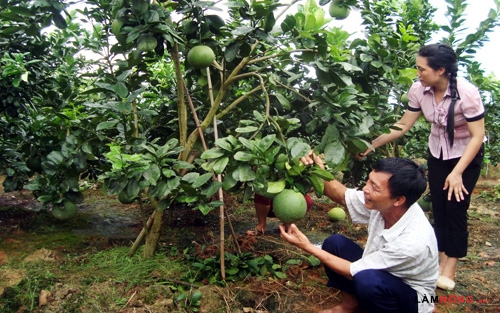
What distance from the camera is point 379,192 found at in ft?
6.15

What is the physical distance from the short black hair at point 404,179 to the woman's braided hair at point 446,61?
0.66 meters

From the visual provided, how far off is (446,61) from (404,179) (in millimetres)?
846

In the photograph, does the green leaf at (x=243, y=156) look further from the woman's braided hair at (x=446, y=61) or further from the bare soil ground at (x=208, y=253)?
the woman's braided hair at (x=446, y=61)

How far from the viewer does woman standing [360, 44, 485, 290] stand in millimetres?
2322

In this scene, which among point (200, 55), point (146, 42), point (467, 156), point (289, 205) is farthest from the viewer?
point (467, 156)

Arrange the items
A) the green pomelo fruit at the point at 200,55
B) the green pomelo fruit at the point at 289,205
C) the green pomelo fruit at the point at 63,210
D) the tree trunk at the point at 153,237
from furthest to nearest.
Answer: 1. the green pomelo fruit at the point at 63,210
2. the tree trunk at the point at 153,237
3. the green pomelo fruit at the point at 200,55
4. the green pomelo fruit at the point at 289,205

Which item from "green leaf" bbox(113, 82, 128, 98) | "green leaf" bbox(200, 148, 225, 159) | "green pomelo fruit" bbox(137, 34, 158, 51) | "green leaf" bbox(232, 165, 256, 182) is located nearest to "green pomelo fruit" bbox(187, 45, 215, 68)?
"green pomelo fruit" bbox(137, 34, 158, 51)

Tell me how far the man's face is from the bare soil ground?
675 millimetres

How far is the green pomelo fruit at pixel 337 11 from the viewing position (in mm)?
2162

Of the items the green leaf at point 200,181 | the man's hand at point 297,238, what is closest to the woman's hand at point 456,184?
the man's hand at point 297,238

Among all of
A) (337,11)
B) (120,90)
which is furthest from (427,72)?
(120,90)

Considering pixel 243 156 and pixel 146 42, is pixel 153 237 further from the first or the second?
pixel 146 42

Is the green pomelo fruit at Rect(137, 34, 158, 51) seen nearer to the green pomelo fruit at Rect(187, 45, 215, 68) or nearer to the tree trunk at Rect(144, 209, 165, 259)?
the green pomelo fruit at Rect(187, 45, 215, 68)

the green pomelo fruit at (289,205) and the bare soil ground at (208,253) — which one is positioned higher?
the green pomelo fruit at (289,205)
